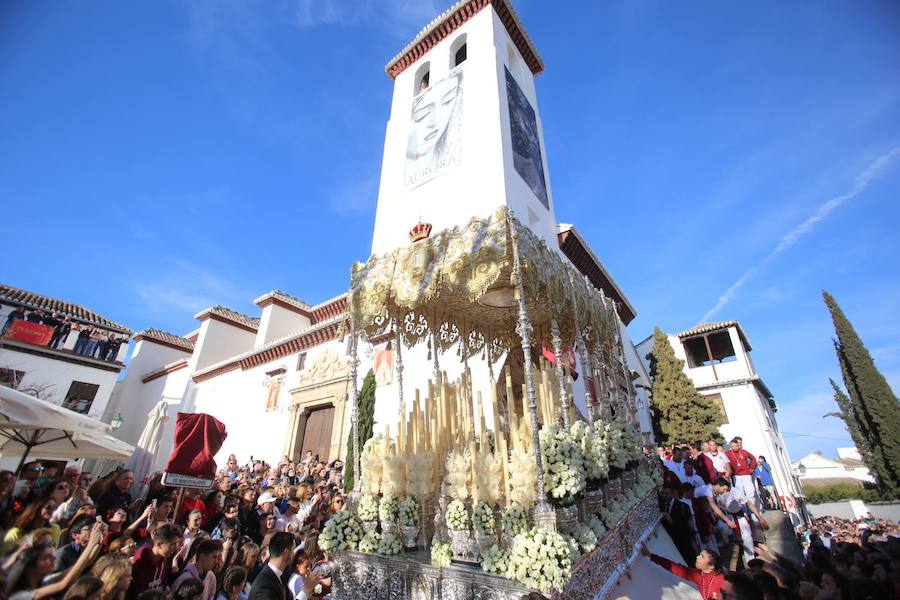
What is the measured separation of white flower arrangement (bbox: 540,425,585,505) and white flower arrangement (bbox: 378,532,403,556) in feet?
6.49

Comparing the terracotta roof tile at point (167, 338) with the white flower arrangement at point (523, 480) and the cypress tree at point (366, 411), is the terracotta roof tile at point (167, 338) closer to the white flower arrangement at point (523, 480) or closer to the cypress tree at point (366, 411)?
the cypress tree at point (366, 411)

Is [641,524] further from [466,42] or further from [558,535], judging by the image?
[466,42]

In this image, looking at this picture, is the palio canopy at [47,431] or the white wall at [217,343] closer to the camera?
the palio canopy at [47,431]

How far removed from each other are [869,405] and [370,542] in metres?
29.3

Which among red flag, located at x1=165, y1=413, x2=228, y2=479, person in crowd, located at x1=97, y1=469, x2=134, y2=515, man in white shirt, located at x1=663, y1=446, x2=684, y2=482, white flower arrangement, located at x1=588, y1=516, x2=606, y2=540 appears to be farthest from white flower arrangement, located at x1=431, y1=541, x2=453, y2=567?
man in white shirt, located at x1=663, y1=446, x2=684, y2=482

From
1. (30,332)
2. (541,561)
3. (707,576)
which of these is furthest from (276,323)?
(707,576)

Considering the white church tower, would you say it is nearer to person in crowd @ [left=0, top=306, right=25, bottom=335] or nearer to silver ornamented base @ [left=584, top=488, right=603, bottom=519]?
silver ornamented base @ [left=584, top=488, right=603, bottom=519]

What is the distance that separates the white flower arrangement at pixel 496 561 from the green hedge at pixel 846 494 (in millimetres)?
28337

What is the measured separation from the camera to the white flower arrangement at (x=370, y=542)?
15.6ft

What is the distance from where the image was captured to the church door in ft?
44.2

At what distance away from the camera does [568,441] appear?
169 inches

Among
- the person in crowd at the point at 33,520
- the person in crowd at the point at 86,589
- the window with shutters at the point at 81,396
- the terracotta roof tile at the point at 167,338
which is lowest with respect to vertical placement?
the person in crowd at the point at 86,589

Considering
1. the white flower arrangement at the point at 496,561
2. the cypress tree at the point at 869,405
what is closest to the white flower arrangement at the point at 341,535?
the white flower arrangement at the point at 496,561

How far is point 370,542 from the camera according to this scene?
4.82 m
